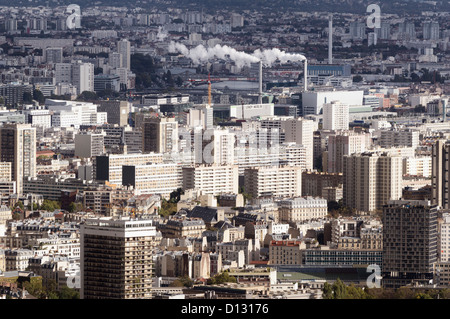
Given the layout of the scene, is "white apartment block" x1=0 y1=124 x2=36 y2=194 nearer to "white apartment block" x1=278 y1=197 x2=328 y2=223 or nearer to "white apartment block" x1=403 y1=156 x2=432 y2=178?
"white apartment block" x1=278 y1=197 x2=328 y2=223

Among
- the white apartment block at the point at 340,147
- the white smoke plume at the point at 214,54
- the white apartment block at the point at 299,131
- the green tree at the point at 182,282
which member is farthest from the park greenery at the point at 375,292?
the white smoke plume at the point at 214,54

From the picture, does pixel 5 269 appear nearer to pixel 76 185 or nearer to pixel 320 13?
pixel 76 185

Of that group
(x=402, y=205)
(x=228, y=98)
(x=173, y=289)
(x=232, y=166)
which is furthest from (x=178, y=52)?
(x=173, y=289)

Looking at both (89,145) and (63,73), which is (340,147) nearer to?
(89,145)

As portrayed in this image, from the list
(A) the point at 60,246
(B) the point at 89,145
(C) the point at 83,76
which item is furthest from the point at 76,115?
(A) the point at 60,246

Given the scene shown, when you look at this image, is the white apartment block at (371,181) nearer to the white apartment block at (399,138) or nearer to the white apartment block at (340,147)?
the white apartment block at (340,147)

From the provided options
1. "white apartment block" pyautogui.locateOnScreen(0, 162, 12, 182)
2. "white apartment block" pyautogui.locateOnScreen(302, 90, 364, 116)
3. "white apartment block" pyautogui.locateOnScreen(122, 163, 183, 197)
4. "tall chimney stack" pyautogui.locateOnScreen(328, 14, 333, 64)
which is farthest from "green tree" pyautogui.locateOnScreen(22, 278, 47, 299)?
"tall chimney stack" pyautogui.locateOnScreen(328, 14, 333, 64)
